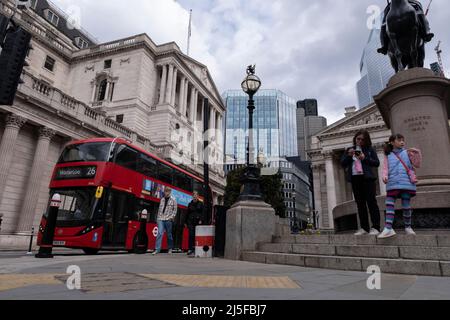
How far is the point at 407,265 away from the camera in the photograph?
4219mm

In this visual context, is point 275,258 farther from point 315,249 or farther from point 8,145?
point 8,145

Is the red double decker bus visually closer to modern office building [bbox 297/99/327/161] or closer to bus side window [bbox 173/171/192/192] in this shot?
bus side window [bbox 173/171/192/192]

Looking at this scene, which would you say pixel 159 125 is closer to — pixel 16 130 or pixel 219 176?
pixel 219 176

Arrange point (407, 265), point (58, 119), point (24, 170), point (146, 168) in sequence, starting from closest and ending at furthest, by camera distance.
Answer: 1. point (407, 265)
2. point (146, 168)
3. point (24, 170)
4. point (58, 119)

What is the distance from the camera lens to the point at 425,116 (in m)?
7.80

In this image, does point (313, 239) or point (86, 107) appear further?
point (86, 107)

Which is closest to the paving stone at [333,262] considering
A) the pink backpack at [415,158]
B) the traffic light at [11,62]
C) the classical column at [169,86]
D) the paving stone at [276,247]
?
the paving stone at [276,247]

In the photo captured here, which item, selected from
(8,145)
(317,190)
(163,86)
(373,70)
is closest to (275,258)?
(8,145)

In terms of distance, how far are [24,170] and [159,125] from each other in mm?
17457

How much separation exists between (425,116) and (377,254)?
492cm

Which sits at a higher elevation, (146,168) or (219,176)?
(219,176)

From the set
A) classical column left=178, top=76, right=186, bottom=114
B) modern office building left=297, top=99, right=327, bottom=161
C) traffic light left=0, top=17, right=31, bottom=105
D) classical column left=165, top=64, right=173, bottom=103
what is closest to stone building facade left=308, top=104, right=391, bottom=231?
classical column left=178, top=76, right=186, bottom=114

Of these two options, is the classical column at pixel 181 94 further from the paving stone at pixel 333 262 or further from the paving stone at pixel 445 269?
the paving stone at pixel 445 269
